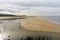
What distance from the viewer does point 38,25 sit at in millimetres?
1030

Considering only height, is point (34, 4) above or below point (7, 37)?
above

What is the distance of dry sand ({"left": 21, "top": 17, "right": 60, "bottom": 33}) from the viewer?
3.32 ft

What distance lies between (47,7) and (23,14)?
225mm

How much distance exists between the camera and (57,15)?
3.37 ft

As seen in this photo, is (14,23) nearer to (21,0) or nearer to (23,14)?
(23,14)

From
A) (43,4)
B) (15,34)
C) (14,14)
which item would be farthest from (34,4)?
(15,34)

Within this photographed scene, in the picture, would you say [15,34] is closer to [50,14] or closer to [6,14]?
[6,14]

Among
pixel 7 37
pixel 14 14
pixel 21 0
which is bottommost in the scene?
pixel 7 37

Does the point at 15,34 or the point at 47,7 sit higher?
the point at 47,7

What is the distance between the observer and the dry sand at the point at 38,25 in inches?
39.8

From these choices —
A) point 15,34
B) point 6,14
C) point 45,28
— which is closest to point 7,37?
point 15,34

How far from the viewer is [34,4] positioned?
104 cm

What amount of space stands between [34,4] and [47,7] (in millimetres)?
120

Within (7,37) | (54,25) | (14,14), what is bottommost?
(7,37)
